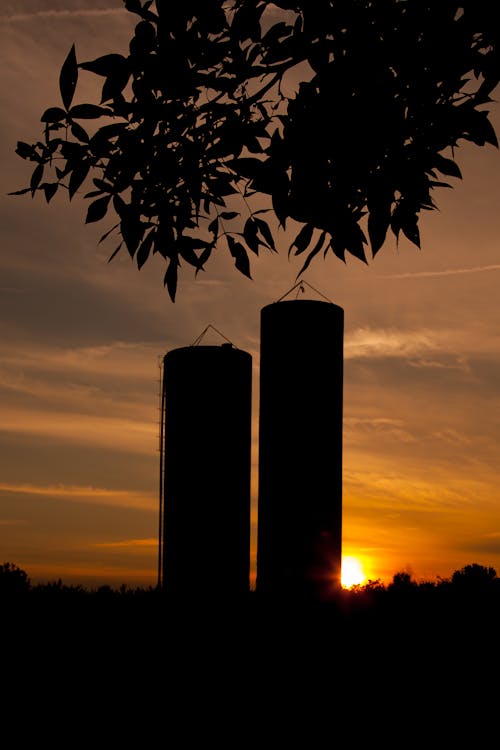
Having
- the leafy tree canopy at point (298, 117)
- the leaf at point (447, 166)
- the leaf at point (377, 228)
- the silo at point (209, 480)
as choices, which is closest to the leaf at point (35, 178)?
the leafy tree canopy at point (298, 117)

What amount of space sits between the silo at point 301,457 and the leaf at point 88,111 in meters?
5.67

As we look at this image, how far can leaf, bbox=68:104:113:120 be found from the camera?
19.3 ft

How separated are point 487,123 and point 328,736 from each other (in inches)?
197

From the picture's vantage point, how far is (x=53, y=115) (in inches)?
236

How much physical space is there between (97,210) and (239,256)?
3.34ft

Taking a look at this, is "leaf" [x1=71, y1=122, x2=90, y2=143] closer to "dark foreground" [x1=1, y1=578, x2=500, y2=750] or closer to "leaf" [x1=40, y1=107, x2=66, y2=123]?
"leaf" [x1=40, y1=107, x2=66, y2=123]

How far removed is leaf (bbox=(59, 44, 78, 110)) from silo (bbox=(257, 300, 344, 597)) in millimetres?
5996

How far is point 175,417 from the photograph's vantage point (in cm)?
1219

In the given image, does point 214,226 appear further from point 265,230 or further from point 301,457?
point 301,457

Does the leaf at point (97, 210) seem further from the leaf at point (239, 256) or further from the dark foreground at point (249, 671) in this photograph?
the dark foreground at point (249, 671)

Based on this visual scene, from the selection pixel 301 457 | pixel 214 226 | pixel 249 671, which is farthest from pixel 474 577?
pixel 214 226

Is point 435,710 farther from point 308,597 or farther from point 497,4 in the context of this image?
point 497,4

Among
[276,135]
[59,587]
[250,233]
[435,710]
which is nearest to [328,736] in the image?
[435,710]

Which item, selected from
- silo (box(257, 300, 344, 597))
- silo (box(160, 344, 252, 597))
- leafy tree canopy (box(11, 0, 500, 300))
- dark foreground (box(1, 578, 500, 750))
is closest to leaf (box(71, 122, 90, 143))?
leafy tree canopy (box(11, 0, 500, 300))
